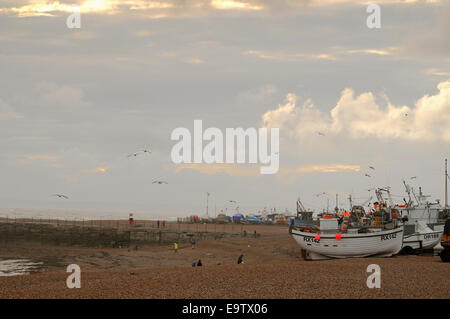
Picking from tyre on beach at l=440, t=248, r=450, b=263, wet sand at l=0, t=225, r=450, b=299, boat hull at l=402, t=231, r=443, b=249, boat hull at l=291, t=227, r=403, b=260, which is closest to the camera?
wet sand at l=0, t=225, r=450, b=299

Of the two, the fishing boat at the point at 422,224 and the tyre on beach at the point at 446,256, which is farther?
the fishing boat at the point at 422,224

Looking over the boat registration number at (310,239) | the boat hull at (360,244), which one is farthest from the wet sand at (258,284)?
the boat registration number at (310,239)

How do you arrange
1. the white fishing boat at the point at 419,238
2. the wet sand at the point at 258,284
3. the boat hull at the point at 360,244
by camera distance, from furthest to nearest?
the white fishing boat at the point at 419,238
the boat hull at the point at 360,244
the wet sand at the point at 258,284

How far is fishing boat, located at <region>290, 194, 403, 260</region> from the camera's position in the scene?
3875 cm

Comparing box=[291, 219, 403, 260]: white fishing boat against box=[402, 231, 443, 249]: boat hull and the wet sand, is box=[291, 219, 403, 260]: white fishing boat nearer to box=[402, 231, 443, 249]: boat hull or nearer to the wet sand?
box=[402, 231, 443, 249]: boat hull

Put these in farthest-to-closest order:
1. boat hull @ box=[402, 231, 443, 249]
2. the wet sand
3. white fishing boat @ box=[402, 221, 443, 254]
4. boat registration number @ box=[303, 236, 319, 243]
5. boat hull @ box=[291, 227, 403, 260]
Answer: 1. boat hull @ box=[402, 231, 443, 249]
2. white fishing boat @ box=[402, 221, 443, 254]
3. boat registration number @ box=[303, 236, 319, 243]
4. boat hull @ box=[291, 227, 403, 260]
5. the wet sand

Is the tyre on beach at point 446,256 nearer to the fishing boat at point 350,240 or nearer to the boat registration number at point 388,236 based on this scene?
the fishing boat at point 350,240

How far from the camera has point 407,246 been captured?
140 ft

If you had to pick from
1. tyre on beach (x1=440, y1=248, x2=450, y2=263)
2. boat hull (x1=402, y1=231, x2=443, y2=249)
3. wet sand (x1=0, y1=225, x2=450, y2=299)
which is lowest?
boat hull (x1=402, y1=231, x2=443, y2=249)

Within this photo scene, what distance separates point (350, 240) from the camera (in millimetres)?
38781

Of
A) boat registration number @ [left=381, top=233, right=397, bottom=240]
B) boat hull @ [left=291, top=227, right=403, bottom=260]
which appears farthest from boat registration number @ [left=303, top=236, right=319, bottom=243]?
boat registration number @ [left=381, top=233, right=397, bottom=240]

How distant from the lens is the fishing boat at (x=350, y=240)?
38750 millimetres
